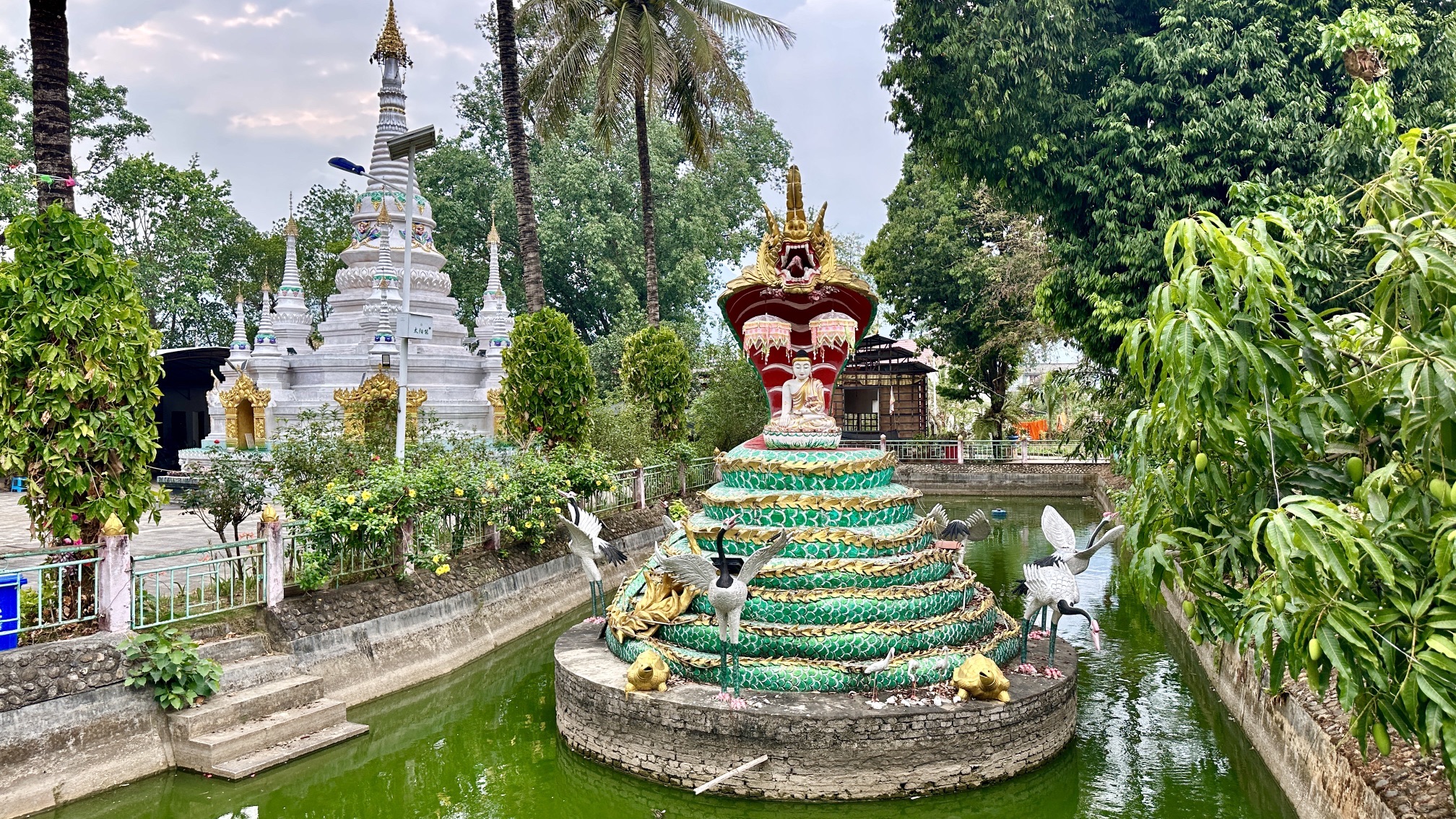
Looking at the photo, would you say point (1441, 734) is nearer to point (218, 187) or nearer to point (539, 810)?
point (539, 810)

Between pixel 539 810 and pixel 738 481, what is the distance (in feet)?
11.8

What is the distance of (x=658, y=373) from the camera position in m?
18.7

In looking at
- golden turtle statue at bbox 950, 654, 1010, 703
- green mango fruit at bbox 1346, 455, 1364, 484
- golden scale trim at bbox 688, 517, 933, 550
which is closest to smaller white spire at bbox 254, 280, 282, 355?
golden scale trim at bbox 688, 517, 933, 550

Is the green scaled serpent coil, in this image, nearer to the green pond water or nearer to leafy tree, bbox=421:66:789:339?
the green pond water

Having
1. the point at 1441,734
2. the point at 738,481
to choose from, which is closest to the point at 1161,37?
the point at 738,481

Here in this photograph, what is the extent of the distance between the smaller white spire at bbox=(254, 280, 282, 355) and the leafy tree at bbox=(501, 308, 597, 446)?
871 centimetres

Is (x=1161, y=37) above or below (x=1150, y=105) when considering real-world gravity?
above

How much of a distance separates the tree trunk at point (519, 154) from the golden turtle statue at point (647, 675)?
8.57 m

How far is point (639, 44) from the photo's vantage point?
57.7 feet

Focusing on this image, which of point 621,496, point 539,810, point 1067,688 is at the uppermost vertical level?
point 621,496

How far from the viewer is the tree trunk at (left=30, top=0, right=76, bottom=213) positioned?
26.5 ft

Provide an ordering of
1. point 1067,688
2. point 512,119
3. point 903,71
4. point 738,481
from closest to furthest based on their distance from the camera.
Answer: point 1067,688 → point 738,481 → point 903,71 → point 512,119

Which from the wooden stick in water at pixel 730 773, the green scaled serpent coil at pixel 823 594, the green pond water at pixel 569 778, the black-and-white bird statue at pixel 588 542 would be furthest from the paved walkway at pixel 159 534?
the wooden stick in water at pixel 730 773

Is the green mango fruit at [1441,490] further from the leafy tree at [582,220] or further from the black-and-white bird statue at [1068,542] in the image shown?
the leafy tree at [582,220]
